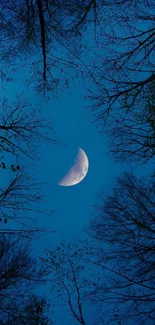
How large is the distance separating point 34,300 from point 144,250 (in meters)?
7.00

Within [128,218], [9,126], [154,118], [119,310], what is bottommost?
[119,310]

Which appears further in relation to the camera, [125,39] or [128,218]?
[128,218]

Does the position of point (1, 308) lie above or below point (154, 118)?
below

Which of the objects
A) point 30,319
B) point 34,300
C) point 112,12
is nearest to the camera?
point 112,12

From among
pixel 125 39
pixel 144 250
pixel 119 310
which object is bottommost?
pixel 119 310

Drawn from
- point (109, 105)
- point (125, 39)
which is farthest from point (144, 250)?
point (125, 39)

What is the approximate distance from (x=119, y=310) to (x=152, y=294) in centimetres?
96

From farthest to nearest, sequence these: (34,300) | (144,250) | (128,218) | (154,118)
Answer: (34,300)
(128,218)
(144,250)
(154,118)

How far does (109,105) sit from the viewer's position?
6797 millimetres

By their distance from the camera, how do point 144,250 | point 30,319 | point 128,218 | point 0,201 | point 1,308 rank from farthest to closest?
point 30,319 < point 1,308 < point 128,218 < point 144,250 < point 0,201

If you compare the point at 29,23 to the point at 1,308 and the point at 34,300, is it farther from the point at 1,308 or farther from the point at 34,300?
the point at 34,300

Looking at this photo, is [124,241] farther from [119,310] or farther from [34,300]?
[34,300]

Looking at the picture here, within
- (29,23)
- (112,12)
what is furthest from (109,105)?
(29,23)

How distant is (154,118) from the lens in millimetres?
6656
